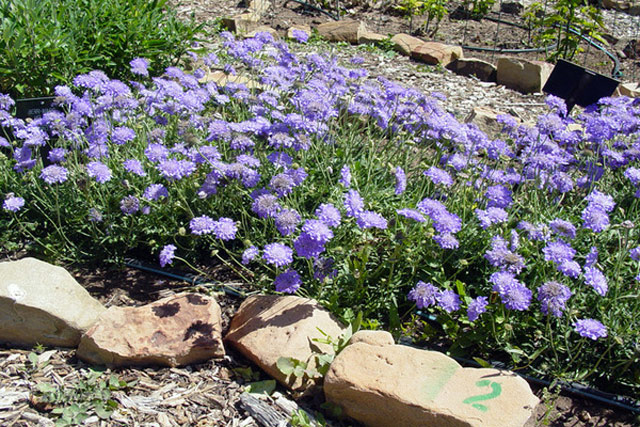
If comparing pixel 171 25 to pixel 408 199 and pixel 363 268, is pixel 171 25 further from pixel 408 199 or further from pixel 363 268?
pixel 363 268

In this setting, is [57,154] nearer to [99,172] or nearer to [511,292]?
[99,172]

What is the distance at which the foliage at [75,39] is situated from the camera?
4.55m

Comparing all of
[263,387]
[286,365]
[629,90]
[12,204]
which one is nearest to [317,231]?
A: [286,365]

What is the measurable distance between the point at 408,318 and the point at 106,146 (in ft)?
6.38

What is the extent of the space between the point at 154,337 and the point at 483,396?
1461 millimetres

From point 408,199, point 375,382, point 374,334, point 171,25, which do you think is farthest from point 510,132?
point 171,25

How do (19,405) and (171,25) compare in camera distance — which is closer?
(19,405)

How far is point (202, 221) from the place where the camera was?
2820 mm

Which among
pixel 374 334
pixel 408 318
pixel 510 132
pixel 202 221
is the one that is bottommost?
pixel 408 318

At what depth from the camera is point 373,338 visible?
2699mm

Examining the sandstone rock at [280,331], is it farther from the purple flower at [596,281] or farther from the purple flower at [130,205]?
the purple flower at [596,281]

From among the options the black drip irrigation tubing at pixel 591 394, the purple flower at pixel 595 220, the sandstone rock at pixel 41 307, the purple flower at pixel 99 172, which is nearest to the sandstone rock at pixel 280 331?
the sandstone rock at pixel 41 307

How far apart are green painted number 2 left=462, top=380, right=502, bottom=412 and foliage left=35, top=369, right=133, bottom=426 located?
4.74 feet

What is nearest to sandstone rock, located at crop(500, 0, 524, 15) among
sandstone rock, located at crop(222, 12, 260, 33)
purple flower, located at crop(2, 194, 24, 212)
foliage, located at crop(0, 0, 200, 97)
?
sandstone rock, located at crop(222, 12, 260, 33)
